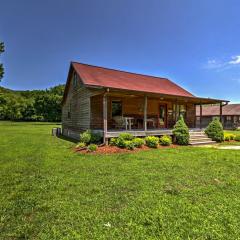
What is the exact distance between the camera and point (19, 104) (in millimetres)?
60969

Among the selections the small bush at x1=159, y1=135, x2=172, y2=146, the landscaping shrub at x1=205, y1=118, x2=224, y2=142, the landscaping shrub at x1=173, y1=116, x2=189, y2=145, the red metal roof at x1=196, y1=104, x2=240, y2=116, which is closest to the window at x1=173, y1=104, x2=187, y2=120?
the landscaping shrub at x1=205, y1=118, x2=224, y2=142

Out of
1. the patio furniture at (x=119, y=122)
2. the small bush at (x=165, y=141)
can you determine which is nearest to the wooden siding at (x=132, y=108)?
the patio furniture at (x=119, y=122)

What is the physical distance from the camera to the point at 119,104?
15523mm

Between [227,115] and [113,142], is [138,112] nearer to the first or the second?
[113,142]

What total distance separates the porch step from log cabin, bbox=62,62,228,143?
164 centimetres

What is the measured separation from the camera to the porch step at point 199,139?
43.8 ft

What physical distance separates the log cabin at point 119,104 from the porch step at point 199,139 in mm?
1641

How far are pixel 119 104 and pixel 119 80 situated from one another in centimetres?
242

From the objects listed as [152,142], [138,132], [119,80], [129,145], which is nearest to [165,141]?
[152,142]

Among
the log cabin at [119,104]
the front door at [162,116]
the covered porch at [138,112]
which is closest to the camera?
the covered porch at [138,112]

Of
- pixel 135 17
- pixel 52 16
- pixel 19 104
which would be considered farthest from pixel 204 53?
pixel 19 104

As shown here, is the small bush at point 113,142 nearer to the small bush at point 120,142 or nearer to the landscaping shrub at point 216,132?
the small bush at point 120,142

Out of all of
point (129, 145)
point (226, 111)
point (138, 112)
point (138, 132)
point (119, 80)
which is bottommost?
point (129, 145)

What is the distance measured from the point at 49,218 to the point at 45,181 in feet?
7.14
